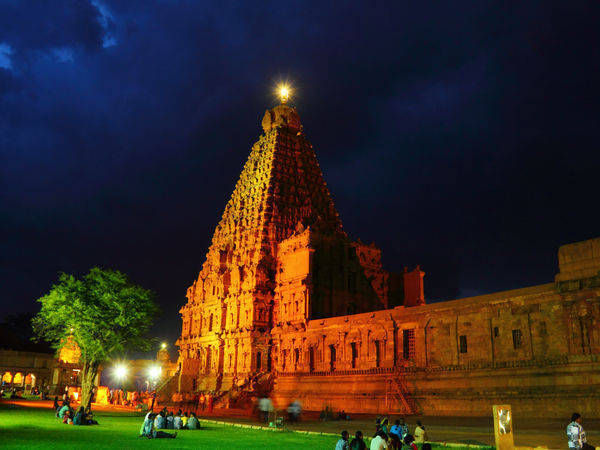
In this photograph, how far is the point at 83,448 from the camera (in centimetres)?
2077

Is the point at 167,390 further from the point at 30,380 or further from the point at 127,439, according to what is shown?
the point at 127,439

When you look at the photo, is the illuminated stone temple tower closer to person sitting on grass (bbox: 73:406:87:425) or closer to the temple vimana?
the temple vimana

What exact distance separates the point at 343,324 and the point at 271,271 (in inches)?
795

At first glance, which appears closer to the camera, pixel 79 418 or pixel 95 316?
pixel 79 418

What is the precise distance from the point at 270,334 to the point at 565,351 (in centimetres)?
3935

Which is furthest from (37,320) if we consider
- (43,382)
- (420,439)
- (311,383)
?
(43,382)

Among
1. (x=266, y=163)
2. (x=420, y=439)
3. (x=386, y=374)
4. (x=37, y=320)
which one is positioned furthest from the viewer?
(x=266, y=163)

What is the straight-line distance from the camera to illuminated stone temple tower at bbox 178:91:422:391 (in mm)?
67625

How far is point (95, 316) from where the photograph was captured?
45.8 metres

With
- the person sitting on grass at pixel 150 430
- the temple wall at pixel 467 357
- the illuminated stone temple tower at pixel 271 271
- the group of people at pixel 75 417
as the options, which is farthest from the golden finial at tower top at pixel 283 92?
the person sitting on grass at pixel 150 430

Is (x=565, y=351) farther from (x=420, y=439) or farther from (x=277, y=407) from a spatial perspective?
(x=277, y=407)

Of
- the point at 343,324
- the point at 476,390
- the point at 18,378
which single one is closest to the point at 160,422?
the point at 476,390

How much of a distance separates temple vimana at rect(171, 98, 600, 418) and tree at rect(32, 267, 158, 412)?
55.3 ft

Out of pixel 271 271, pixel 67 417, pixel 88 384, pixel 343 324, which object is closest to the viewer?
pixel 67 417
